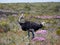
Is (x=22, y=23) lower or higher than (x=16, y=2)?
higher

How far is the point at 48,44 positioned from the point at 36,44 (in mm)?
459

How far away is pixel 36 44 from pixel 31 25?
1.62m

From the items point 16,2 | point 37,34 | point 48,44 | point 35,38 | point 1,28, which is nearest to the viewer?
point 48,44

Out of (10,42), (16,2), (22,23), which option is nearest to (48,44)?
(10,42)

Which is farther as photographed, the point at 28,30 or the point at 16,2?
the point at 16,2

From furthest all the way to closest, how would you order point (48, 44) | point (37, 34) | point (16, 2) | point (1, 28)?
point (16, 2), point (1, 28), point (37, 34), point (48, 44)

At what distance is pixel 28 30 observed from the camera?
11398 millimetres

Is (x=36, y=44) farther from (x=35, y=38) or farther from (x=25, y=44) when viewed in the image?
(x=35, y=38)

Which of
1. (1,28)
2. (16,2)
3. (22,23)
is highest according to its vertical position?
(22,23)

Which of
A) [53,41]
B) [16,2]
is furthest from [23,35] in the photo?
[16,2]

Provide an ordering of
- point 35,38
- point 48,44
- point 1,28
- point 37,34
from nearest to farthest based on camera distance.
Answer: point 48,44 → point 35,38 → point 37,34 → point 1,28

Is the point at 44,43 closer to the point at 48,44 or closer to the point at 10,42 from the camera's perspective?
the point at 48,44

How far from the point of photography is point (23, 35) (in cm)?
1212

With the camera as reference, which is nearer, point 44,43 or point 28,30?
point 44,43
